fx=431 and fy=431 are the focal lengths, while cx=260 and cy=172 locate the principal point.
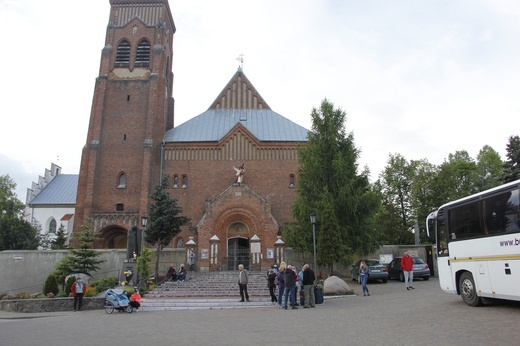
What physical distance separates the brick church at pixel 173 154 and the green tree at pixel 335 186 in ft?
19.2

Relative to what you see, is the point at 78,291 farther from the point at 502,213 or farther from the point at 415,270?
the point at 415,270

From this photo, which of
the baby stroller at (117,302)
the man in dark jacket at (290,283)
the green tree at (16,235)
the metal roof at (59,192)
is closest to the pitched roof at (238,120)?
the green tree at (16,235)

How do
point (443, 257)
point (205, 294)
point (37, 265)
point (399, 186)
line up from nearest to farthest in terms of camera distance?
point (443, 257) → point (205, 294) → point (37, 265) → point (399, 186)

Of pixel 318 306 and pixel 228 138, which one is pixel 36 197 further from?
pixel 318 306

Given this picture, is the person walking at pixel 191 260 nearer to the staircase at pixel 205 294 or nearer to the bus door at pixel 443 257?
the staircase at pixel 205 294

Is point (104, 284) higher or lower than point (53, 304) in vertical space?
higher

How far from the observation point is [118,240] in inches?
1345

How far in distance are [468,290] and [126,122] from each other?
29.7 m

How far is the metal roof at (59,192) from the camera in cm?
4919

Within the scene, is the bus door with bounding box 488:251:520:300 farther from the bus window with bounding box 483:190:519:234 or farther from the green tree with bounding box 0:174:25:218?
the green tree with bounding box 0:174:25:218

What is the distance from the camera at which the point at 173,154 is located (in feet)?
115

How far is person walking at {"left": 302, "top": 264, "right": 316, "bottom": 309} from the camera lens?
15.0 m

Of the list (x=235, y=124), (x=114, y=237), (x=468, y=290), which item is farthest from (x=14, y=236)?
(x=468, y=290)

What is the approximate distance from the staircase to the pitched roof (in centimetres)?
1430
